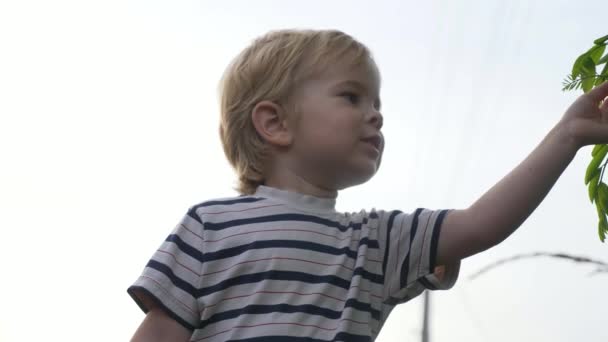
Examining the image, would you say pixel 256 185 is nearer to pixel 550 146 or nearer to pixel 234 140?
pixel 234 140

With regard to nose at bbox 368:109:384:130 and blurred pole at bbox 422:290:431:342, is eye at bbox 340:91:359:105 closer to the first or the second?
nose at bbox 368:109:384:130

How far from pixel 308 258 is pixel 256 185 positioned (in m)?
0.21

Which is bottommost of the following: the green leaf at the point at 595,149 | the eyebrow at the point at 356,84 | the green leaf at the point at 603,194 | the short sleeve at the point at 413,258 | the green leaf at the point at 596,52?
the short sleeve at the point at 413,258

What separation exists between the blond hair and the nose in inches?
3.9

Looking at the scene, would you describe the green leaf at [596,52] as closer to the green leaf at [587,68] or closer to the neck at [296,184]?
the green leaf at [587,68]

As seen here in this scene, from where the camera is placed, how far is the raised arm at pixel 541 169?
46.5 inches

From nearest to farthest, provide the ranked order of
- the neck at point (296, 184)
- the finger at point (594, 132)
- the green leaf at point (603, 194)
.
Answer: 1. the finger at point (594, 132)
2. the green leaf at point (603, 194)
3. the neck at point (296, 184)

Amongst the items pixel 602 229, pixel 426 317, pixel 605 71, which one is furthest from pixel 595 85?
pixel 426 317

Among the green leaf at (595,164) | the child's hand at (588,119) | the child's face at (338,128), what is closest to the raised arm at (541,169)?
the child's hand at (588,119)

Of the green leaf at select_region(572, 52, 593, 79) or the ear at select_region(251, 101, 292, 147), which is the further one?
the ear at select_region(251, 101, 292, 147)

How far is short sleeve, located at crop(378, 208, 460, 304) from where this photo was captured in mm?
1296

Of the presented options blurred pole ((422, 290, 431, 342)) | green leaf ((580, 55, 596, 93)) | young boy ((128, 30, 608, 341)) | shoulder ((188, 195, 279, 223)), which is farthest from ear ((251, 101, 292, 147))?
green leaf ((580, 55, 596, 93))

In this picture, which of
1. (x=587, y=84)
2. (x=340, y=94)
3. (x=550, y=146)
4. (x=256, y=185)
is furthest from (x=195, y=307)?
(x=587, y=84)

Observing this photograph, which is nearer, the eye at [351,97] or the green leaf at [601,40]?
the green leaf at [601,40]
